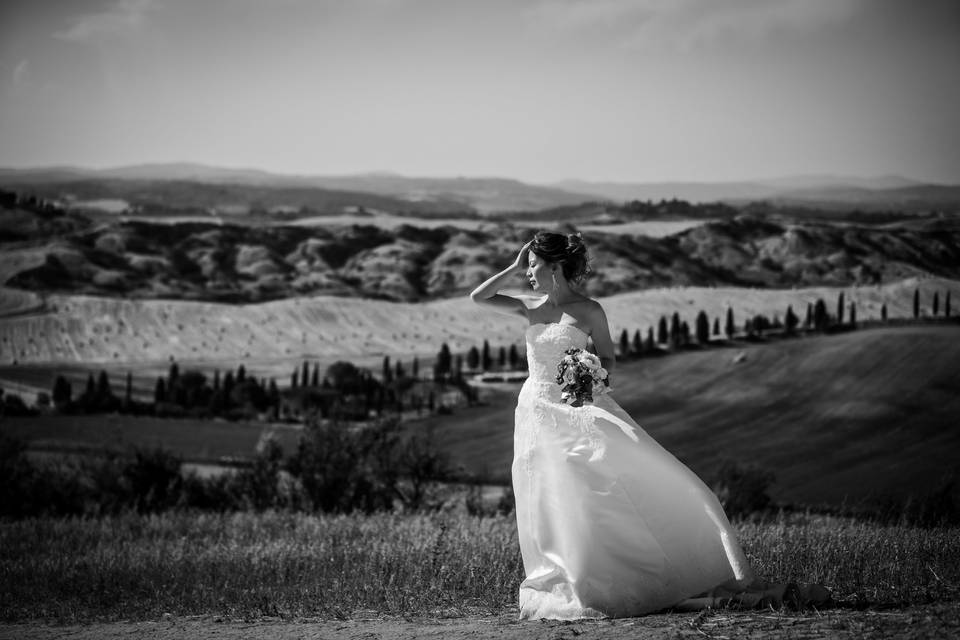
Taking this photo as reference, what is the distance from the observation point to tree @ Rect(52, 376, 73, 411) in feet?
201

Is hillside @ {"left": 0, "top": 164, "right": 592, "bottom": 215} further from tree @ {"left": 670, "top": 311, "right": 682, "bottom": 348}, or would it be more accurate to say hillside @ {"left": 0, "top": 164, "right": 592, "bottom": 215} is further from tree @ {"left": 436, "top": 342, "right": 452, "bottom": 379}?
tree @ {"left": 436, "top": 342, "right": 452, "bottom": 379}

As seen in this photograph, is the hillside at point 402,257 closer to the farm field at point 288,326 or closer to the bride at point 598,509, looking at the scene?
the farm field at point 288,326

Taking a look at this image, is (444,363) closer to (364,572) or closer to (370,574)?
(364,572)

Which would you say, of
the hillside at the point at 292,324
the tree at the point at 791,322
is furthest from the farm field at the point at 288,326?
the tree at the point at 791,322

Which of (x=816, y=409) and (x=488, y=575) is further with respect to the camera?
(x=816, y=409)

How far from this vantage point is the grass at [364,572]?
→ 7.57 m

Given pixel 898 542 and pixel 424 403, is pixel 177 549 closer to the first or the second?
pixel 898 542

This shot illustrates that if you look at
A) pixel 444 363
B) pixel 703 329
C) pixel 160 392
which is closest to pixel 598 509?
pixel 160 392

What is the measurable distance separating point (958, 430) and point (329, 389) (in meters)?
50.8

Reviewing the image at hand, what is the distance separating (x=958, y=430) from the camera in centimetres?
4072

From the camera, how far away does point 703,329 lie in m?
76.5

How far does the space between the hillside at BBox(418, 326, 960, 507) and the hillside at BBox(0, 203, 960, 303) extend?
5.34 meters

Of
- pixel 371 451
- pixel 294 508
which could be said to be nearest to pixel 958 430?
pixel 371 451

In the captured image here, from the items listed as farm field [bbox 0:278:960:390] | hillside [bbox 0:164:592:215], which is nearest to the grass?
farm field [bbox 0:278:960:390]
